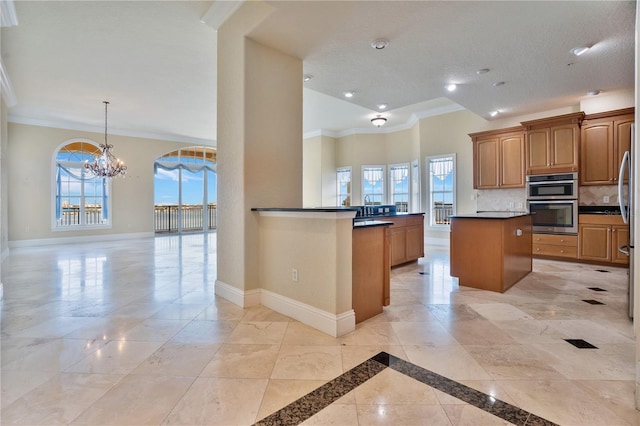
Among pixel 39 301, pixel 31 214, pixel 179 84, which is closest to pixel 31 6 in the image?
pixel 179 84

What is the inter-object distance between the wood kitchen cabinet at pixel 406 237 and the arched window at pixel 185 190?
659 cm

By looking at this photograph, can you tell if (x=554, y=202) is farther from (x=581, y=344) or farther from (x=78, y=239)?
(x=78, y=239)

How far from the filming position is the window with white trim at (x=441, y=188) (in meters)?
6.86

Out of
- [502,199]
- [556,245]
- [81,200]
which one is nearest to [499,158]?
[502,199]

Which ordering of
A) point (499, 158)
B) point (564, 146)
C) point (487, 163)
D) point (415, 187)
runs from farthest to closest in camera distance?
point (415, 187), point (487, 163), point (499, 158), point (564, 146)

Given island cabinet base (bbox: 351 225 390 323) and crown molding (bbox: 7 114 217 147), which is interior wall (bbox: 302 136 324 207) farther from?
island cabinet base (bbox: 351 225 390 323)

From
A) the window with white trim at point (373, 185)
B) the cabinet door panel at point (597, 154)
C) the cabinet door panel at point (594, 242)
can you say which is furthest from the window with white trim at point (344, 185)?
the cabinet door panel at point (594, 242)

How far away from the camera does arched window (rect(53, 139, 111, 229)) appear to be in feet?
25.8

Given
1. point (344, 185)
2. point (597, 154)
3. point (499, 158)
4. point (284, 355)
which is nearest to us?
point (284, 355)

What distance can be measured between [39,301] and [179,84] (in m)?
3.79

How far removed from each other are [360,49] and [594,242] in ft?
16.2

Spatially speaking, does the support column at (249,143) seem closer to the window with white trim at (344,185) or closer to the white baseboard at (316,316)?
the white baseboard at (316,316)

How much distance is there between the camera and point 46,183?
7559mm

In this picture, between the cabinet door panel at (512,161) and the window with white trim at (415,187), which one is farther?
the window with white trim at (415,187)
